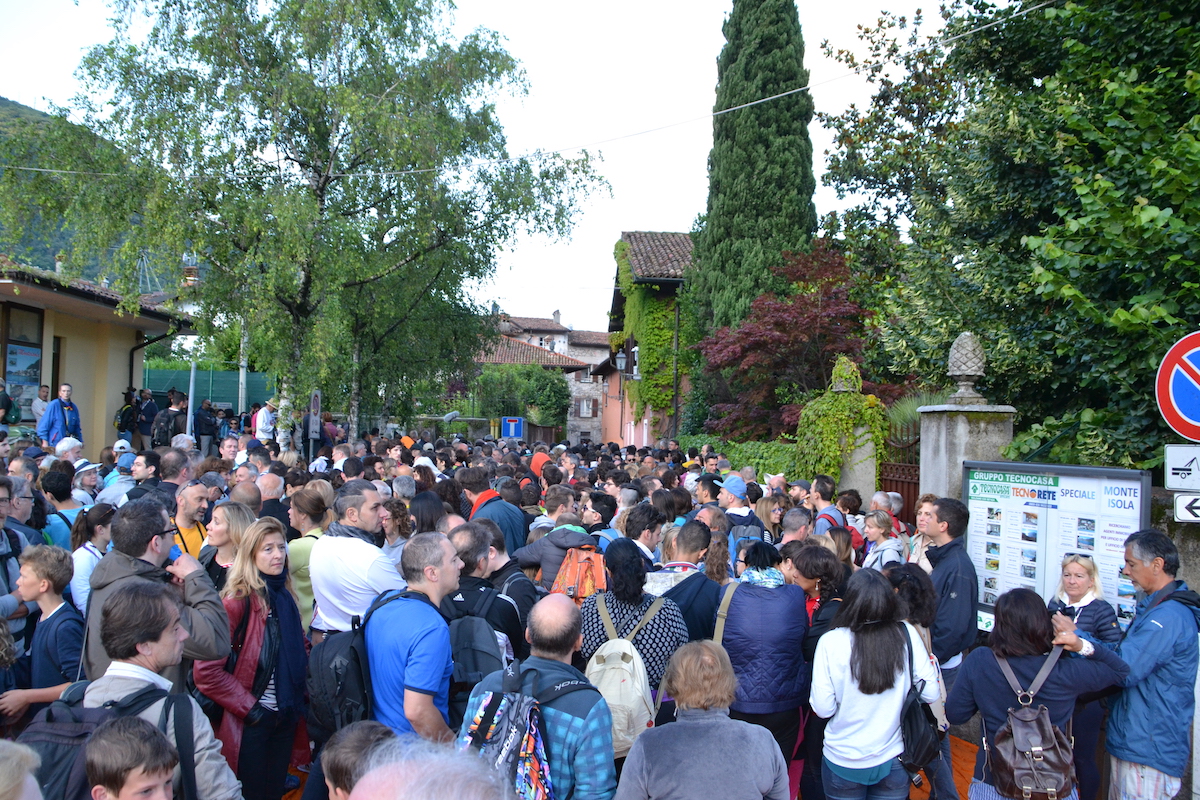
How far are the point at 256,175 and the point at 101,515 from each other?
1440 cm

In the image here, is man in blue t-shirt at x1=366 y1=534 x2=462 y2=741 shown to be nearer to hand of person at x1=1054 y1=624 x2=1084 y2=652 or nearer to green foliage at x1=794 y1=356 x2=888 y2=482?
hand of person at x1=1054 y1=624 x2=1084 y2=652

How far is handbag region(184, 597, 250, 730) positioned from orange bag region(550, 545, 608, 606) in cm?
192

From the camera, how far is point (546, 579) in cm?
621

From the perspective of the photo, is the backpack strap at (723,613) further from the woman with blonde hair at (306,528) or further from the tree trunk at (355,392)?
the tree trunk at (355,392)

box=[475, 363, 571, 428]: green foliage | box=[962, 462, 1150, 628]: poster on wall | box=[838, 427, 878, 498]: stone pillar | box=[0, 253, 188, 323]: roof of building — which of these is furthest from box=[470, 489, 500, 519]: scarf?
box=[475, 363, 571, 428]: green foliage

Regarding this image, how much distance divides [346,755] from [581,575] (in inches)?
110

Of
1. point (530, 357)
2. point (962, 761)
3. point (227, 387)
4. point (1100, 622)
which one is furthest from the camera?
point (530, 357)

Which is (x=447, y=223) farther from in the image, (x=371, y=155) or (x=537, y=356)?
(x=537, y=356)

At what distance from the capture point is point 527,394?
53938mm

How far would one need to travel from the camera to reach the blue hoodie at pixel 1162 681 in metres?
4.45

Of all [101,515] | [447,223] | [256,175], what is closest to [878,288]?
[447,223]

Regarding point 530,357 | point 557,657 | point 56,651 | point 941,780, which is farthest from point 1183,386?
point 530,357

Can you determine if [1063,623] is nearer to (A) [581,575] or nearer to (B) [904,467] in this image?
(A) [581,575]

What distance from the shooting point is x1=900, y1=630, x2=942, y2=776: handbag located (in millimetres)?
4102
